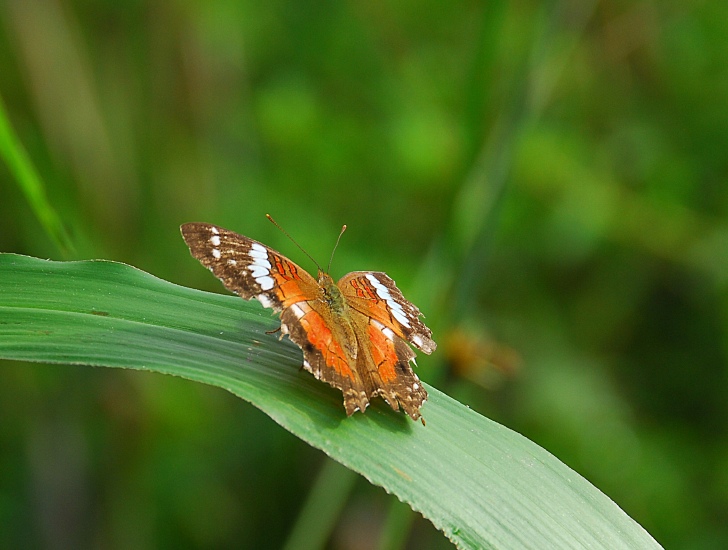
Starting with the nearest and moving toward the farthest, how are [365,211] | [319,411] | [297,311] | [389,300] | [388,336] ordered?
[319,411] < [297,311] < [388,336] < [389,300] < [365,211]

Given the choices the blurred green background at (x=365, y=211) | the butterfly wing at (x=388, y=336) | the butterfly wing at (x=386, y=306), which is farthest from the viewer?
the blurred green background at (x=365, y=211)

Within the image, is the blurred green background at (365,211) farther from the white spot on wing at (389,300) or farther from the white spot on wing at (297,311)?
the white spot on wing at (297,311)

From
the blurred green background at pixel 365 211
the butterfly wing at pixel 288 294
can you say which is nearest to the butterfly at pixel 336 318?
the butterfly wing at pixel 288 294

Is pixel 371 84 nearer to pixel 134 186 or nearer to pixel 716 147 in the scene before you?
pixel 134 186

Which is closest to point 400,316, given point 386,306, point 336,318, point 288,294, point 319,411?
point 386,306

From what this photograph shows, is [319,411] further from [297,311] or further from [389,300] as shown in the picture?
[389,300]

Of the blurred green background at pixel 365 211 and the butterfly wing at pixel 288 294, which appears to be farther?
the blurred green background at pixel 365 211

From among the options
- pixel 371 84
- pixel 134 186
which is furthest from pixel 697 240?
pixel 134 186
